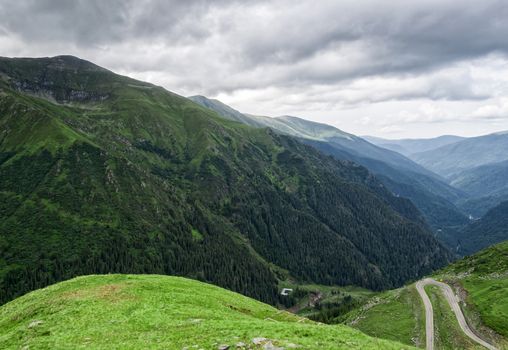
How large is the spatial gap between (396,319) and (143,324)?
79.9m

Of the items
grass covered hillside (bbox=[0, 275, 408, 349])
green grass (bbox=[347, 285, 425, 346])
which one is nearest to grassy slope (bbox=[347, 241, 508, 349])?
green grass (bbox=[347, 285, 425, 346])

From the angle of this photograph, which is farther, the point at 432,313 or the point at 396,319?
the point at 396,319

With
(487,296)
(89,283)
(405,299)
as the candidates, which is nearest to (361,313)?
(405,299)

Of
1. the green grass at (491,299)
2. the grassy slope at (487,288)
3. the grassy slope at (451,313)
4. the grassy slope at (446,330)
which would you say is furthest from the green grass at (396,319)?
the green grass at (491,299)

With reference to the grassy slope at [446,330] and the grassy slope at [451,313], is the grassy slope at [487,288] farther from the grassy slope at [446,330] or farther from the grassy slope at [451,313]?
the grassy slope at [446,330]

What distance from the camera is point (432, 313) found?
312 feet

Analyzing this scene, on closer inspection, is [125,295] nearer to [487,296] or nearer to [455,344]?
[455,344]

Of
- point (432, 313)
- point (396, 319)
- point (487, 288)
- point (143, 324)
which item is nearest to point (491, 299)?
point (487, 288)

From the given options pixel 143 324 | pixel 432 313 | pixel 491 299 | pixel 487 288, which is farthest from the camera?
pixel 487 288

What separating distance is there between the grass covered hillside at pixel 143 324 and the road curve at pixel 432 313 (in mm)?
46408

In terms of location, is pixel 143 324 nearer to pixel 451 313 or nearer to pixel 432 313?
pixel 432 313

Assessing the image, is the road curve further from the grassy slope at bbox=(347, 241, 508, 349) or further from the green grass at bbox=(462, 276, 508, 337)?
the green grass at bbox=(462, 276, 508, 337)

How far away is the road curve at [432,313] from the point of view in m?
78.9

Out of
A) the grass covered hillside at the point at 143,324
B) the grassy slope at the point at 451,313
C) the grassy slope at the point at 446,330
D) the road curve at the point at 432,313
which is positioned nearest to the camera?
the grass covered hillside at the point at 143,324
